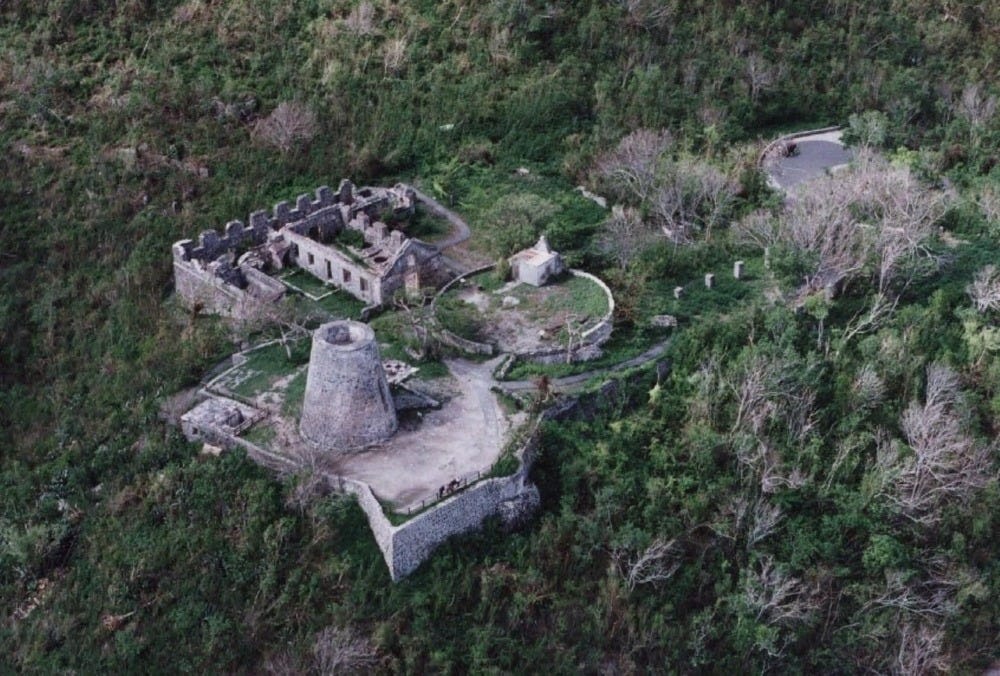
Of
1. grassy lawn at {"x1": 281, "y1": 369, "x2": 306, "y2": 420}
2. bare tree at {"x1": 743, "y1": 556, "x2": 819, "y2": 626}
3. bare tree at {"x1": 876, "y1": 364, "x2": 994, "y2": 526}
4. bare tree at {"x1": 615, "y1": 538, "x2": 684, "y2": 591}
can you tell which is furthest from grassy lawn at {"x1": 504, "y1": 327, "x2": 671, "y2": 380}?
bare tree at {"x1": 743, "y1": 556, "x2": 819, "y2": 626}

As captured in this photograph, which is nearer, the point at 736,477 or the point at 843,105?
the point at 736,477

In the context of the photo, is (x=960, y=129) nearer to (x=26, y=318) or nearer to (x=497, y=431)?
(x=497, y=431)

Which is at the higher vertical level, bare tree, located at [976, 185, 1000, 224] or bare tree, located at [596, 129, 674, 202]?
bare tree, located at [596, 129, 674, 202]

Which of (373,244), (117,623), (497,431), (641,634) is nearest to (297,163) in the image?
(373,244)

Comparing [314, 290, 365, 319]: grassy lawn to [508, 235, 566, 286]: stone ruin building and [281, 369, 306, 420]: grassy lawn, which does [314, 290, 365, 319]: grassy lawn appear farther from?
[508, 235, 566, 286]: stone ruin building

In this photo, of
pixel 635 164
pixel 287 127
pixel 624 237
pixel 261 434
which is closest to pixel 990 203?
pixel 635 164

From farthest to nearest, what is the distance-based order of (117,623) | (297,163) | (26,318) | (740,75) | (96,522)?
(740,75)
(297,163)
(26,318)
(96,522)
(117,623)
